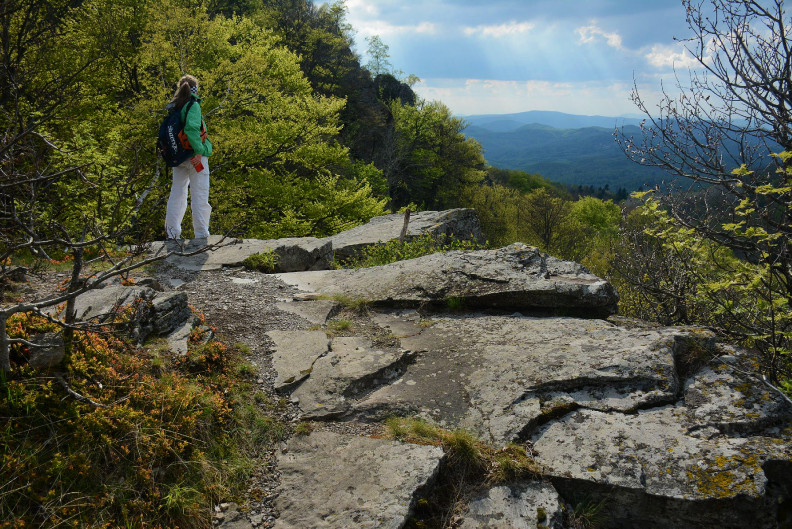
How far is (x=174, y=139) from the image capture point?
29.4ft

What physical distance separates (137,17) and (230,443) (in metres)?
22.0

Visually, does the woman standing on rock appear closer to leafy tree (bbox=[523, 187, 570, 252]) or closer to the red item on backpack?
the red item on backpack

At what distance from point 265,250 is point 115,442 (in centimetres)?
669

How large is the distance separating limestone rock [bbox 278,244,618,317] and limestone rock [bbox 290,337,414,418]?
1.75 metres

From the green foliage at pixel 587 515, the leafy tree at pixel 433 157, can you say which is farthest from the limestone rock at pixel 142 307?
the leafy tree at pixel 433 157

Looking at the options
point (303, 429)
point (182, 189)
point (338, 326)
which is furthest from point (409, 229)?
point (303, 429)

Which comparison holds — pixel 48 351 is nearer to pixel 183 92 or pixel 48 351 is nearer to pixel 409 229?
pixel 183 92

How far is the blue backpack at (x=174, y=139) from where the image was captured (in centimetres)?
895

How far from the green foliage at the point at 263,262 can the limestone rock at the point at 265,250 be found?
0.12m

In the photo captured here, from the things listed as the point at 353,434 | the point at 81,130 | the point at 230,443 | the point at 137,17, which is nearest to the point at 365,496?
the point at 353,434

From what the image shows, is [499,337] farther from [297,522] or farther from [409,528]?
[297,522]

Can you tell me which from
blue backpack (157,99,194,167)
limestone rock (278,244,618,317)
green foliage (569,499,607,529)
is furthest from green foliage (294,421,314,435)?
blue backpack (157,99,194,167)

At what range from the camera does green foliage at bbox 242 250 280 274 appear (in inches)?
375

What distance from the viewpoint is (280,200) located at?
19062 mm
